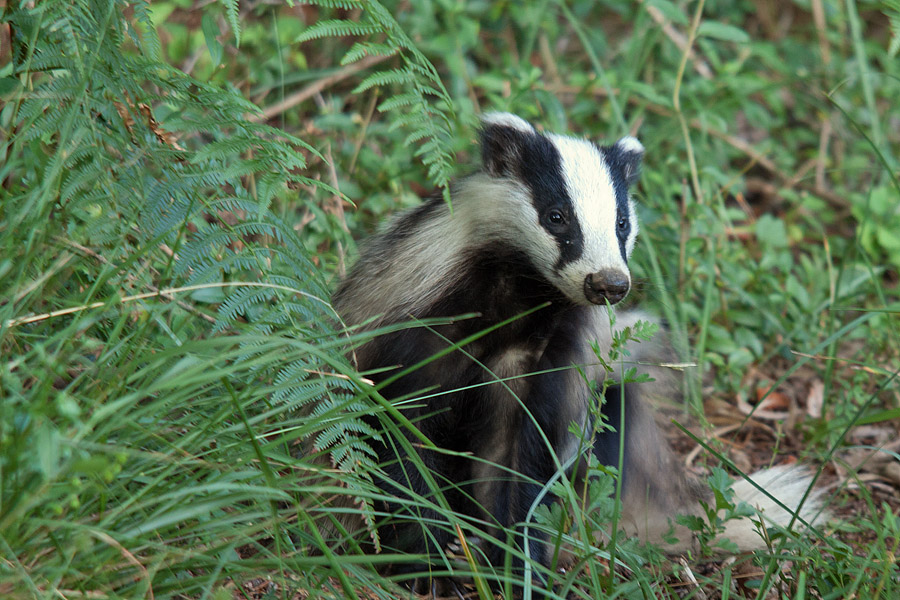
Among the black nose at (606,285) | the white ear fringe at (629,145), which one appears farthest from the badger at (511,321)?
the white ear fringe at (629,145)

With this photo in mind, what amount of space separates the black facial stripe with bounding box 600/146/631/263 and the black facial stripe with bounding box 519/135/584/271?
0.23 m

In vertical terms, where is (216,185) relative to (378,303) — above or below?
above

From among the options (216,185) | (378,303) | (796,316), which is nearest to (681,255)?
(796,316)

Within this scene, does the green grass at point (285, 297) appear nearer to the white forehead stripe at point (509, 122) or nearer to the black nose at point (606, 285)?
the white forehead stripe at point (509, 122)

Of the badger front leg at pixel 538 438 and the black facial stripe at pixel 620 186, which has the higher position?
the black facial stripe at pixel 620 186

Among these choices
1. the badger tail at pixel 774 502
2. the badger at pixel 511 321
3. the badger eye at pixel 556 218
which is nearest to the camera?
the badger at pixel 511 321

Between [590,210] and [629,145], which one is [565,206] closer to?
[590,210]

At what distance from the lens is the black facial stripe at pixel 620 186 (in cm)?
394

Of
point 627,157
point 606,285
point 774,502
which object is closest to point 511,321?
point 606,285

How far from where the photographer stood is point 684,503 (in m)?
4.18

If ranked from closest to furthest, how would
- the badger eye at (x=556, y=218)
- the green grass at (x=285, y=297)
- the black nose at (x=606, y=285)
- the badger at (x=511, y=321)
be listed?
the green grass at (x=285, y=297)
the black nose at (x=606, y=285)
the badger at (x=511, y=321)
the badger eye at (x=556, y=218)

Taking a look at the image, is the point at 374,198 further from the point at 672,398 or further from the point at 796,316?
the point at 796,316

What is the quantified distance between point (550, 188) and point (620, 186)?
0.41 meters

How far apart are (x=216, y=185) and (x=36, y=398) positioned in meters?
1.15
